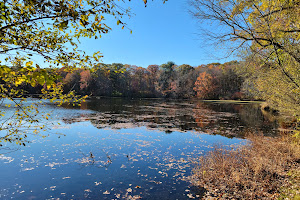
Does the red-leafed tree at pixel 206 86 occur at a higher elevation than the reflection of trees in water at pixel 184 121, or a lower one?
higher

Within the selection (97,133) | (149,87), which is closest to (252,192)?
(97,133)

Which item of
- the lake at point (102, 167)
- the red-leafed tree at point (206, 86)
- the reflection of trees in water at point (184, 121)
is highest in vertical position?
the red-leafed tree at point (206, 86)

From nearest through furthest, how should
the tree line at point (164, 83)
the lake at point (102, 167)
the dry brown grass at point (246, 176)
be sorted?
the dry brown grass at point (246, 176) → the lake at point (102, 167) → the tree line at point (164, 83)

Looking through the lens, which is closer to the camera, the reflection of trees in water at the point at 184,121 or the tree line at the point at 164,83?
the reflection of trees in water at the point at 184,121

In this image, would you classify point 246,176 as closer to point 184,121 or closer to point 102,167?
point 102,167

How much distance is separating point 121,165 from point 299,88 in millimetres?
7351

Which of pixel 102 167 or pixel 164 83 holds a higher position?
pixel 164 83

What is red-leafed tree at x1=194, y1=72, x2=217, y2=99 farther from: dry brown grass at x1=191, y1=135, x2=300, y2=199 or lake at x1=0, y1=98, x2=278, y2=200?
dry brown grass at x1=191, y1=135, x2=300, y2=199

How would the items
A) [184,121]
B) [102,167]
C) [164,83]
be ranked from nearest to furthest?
[102,167], [184,121], [164,83]

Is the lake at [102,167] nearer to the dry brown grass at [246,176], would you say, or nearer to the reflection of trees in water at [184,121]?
the dry brown grass at [246,176]

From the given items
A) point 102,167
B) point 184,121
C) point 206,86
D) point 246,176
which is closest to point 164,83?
point 206,86

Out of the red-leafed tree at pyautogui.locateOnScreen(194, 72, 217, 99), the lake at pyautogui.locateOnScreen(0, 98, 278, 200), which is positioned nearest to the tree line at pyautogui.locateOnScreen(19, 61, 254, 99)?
the red-leafed tree at pyautogui.locateOnScreen(194, 72, 217, 99)

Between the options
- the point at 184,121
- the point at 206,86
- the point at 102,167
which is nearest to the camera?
the point at 102,167

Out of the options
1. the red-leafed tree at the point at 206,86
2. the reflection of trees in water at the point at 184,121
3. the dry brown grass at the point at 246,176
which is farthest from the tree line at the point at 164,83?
the dry brown grass at the point at 246,176
